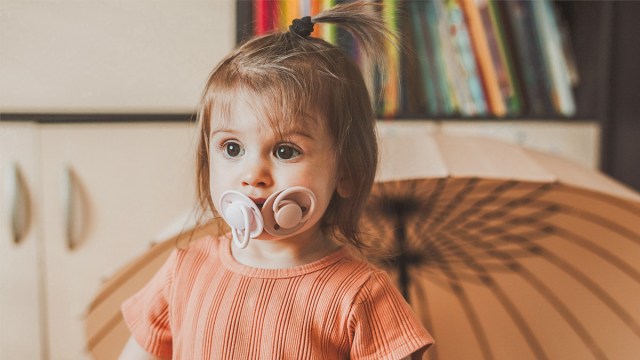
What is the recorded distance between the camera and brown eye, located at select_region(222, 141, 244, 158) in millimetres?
642

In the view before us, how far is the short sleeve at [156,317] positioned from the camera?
0.74 meters

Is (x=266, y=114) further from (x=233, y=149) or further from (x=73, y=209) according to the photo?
(x=73, y=209)

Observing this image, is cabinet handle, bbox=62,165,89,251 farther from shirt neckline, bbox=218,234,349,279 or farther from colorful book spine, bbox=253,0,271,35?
shirt neckline, bbox=218,234,349,279

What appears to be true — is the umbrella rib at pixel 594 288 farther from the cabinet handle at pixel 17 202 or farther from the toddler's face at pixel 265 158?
the cabinet handle at pixel 17 202

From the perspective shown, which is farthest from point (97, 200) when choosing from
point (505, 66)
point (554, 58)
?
point (554, 58)

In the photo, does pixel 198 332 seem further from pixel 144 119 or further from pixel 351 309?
pixel 144 119

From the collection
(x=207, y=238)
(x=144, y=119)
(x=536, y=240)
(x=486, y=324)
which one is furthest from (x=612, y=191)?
(x=144, y=119)

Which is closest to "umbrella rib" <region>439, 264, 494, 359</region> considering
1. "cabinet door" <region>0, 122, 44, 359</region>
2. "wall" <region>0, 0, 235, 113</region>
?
"wall" <region>0, 0, 235, 113</region>

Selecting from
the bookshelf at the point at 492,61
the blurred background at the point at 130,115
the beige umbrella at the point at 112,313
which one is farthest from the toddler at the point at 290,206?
the bookshelf at the point at 492,61

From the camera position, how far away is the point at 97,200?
1359 mm

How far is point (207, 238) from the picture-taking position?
0.76 meters

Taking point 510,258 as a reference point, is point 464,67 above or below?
above

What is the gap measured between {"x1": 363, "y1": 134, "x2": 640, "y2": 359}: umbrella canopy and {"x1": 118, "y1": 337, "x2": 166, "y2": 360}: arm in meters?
0.35

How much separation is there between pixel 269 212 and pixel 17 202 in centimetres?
89
